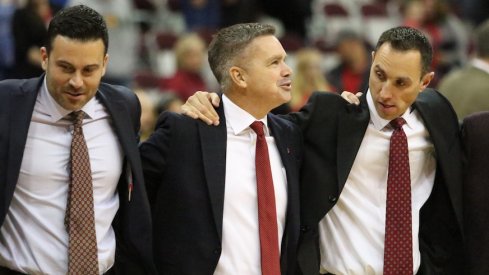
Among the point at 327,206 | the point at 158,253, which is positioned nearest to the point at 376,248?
the point at 327,206

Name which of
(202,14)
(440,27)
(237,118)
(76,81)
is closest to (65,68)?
(76,81)

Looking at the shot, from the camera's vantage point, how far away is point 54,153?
13.1 ft

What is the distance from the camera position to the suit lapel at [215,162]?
13.9 feet

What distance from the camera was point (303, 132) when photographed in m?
4.61

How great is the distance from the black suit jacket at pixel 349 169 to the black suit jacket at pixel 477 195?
0.06 metres

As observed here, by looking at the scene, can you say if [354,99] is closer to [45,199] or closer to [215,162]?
[215,162]

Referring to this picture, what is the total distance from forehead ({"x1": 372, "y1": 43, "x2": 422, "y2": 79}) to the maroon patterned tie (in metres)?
1.39

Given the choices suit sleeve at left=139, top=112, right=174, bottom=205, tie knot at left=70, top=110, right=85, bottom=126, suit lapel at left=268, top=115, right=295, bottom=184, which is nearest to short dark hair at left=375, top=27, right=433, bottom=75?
suit lapel at left=268, top=115, right=295, bottom=184

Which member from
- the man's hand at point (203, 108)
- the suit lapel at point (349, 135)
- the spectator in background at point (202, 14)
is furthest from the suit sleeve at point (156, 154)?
the spectator in background at point (202, 14)

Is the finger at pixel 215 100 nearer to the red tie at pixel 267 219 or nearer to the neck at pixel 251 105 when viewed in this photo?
the neck at pixel 251 105

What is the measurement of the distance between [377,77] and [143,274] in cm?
137

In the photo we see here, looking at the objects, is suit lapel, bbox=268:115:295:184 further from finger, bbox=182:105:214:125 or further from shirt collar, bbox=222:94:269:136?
finger, bbox=182:105:214:125

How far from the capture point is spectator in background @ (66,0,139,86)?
10359 millimetres

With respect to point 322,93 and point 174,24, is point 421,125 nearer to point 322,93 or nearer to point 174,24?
point 322,93
